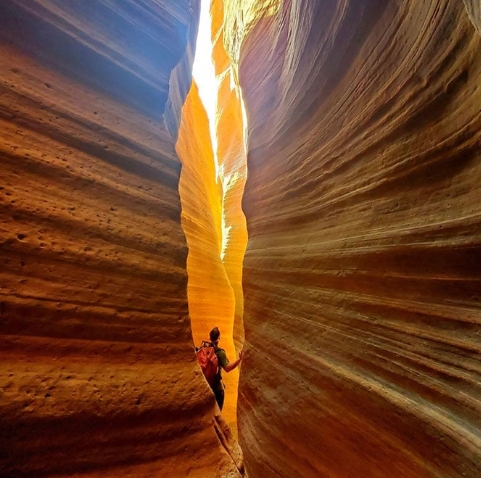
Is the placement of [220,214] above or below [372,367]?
above

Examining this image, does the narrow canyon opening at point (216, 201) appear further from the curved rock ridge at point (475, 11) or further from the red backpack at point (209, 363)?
the curved rock ridge at point (475, 11)

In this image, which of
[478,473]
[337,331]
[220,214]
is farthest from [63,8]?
[220,214]

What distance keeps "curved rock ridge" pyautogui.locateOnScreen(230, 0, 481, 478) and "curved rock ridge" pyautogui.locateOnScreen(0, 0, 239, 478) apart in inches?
42.0

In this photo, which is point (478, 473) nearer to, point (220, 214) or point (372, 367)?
point (372, 367)

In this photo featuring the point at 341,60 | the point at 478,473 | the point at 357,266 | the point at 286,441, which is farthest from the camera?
the point at 341,60

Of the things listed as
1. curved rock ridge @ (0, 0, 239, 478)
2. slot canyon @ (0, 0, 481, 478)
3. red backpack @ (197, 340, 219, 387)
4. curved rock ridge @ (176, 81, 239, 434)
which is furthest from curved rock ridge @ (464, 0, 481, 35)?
curved rock ridge @ (176, 81, 239, 434)

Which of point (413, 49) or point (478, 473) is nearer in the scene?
point (478, 473)

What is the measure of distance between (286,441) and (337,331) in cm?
105

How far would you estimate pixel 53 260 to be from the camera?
4.12 feet

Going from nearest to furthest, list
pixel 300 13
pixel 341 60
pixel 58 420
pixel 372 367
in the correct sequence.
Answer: pixel 58 420
pixel 372 367
pixel 341 60
pixel 300 13

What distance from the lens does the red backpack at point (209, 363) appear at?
124 inches

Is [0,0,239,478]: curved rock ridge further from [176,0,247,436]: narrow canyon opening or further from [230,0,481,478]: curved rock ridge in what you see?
[176,0,247,436]: narrow canyon opening

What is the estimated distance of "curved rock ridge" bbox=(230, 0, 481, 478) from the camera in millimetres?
1724

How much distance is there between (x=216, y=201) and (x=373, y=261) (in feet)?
26.3
